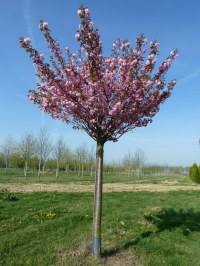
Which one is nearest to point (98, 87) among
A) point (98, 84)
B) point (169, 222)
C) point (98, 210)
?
point (98, 84)

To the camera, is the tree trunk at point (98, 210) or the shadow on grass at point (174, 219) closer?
the tree trunk at point (98, 210)

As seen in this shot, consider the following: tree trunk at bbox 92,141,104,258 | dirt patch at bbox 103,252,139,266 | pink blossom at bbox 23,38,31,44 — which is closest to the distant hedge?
dirt patch at bbox 103,252,139,266

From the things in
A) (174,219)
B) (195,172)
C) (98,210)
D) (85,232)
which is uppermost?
(195,172)

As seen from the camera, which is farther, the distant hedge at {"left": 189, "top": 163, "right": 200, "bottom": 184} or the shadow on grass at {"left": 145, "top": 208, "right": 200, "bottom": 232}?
the distant hedge at {"left": 189, "top": 163, "right": 200, "bottom": 184}

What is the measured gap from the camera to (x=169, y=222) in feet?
31.6

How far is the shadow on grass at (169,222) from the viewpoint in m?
7.47

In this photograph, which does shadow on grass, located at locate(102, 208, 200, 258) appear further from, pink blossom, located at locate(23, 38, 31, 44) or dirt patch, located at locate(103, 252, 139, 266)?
pink blossom, located at locate(23, 38, 31, 44)

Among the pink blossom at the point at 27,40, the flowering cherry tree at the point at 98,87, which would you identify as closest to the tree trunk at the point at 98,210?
the flowering cherry tree at the point at 98,87

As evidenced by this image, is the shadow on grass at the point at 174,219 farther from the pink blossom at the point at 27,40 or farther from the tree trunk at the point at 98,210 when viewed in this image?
the pink blossom at the point at 27,40

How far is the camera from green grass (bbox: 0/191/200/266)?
672 cm

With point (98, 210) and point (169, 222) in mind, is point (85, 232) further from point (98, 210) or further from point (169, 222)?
point (169, 222)

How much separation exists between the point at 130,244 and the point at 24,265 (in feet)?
8.17

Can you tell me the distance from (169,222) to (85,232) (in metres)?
2.86

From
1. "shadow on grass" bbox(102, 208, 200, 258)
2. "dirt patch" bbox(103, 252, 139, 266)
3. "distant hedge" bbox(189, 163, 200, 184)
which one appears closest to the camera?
"dirt patch" bbox(103, 252, 139, 266)
